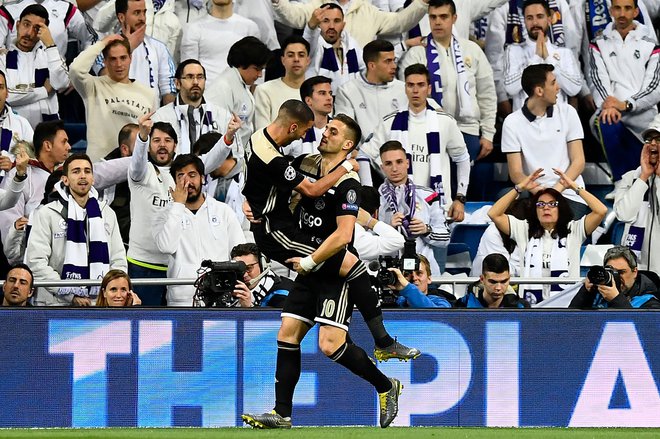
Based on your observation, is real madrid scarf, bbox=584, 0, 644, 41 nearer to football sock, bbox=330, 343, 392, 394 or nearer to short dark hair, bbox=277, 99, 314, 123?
short dark hair, bbox=277, 99, 314, 123

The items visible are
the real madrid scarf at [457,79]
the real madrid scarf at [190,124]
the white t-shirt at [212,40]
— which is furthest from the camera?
the real madrid scarf at [457,79]

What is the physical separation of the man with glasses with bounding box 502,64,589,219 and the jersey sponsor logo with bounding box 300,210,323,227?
16.4 feet

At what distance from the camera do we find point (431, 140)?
13711mm

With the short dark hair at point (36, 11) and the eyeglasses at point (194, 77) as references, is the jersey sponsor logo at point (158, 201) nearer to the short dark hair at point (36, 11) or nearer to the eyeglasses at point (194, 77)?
the eyeglasses at point (194, 77)

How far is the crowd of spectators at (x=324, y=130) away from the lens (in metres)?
11.9

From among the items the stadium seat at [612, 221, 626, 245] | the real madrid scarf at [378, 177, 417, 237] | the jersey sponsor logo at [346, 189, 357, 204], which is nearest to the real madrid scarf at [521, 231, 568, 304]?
the real madrid scarf at [378, 177, 417, 237]

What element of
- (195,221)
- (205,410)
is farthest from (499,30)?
(205,410)

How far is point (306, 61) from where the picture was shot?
1419 cm

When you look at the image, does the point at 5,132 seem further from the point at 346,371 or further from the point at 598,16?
the point at 598,16

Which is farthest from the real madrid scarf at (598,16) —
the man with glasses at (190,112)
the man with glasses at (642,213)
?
the man with glasses at (190,112)

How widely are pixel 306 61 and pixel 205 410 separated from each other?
15.6 feet

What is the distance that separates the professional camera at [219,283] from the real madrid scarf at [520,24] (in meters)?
5.95

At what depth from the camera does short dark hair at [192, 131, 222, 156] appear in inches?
513

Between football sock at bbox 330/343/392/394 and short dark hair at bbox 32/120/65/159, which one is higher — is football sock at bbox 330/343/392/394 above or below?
below
